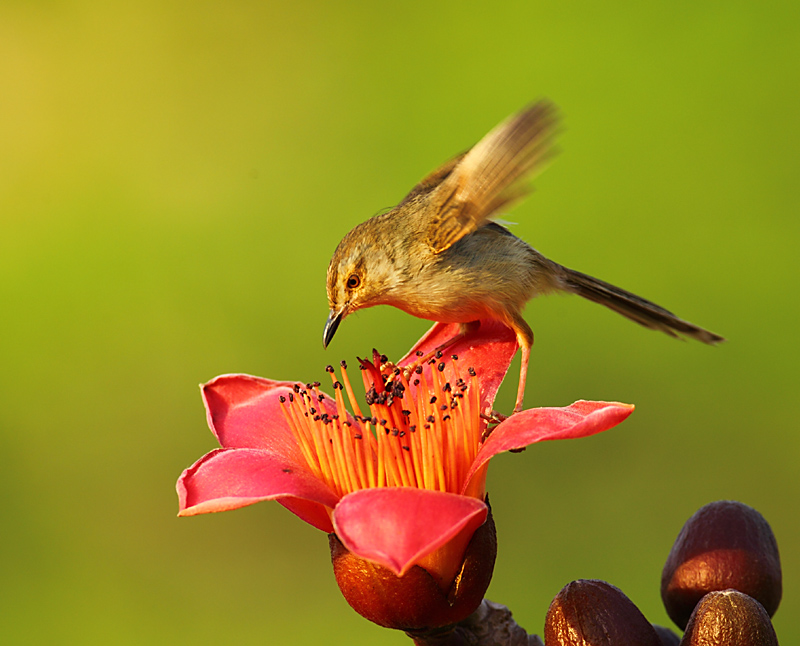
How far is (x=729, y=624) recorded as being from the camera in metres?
1.06

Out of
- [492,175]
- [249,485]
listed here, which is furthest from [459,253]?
[249,485]

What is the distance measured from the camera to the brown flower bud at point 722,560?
49.6 inches

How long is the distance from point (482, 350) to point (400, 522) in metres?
0.70

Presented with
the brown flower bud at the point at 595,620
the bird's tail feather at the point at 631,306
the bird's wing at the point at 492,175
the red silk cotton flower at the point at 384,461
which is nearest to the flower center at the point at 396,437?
the red silk cotton flower at the point at 384,461

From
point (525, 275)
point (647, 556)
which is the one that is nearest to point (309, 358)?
point (647, 556)

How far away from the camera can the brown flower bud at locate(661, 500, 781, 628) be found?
126 centimetres

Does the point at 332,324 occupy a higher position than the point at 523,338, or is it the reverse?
the point at 332,324

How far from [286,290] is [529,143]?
12.2 feet

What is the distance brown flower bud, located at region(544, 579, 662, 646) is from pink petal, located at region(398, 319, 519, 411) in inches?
17.6

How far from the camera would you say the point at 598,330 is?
5.30m

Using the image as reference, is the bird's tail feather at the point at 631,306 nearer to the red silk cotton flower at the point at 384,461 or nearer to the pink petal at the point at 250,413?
the red silk cotton flower at the point at 384,461

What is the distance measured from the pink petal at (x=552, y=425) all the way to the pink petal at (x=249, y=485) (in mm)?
226

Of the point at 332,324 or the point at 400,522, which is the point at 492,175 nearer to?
the point at 332,324

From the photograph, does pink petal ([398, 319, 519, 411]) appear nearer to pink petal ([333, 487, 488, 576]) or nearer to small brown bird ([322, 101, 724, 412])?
small brown bird ([322, 101, 724, 412])
